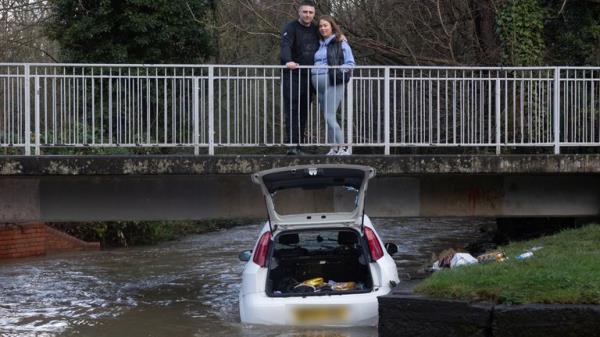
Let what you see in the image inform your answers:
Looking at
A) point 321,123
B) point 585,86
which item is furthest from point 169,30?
point 585,86

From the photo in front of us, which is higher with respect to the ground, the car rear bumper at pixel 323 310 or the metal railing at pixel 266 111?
the metal railing at pixel 266 111

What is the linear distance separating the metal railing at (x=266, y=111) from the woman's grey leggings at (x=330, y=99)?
15 centimetres

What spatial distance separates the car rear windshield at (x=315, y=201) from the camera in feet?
41.9

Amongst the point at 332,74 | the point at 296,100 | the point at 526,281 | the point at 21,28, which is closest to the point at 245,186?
the point at 296,100

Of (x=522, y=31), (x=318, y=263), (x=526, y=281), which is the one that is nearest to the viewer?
(x=526, y=281)

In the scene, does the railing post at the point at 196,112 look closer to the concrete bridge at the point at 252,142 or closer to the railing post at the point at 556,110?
the concrete bridge at the point at 252,142

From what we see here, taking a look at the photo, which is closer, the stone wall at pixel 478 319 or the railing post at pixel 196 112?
the stone wall at pixel 478 319

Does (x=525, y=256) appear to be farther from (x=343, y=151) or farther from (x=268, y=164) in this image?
(x=268, y=164)

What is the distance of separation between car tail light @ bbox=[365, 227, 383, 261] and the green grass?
85 cm

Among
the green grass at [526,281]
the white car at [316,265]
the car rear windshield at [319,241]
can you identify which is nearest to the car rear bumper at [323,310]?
the white car at [316,265]

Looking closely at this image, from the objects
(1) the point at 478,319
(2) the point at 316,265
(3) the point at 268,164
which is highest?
(3) the point at 268,164

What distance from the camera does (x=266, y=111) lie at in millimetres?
13211

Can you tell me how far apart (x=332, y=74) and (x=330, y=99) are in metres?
0.35

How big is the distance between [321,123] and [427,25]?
8477 mm
